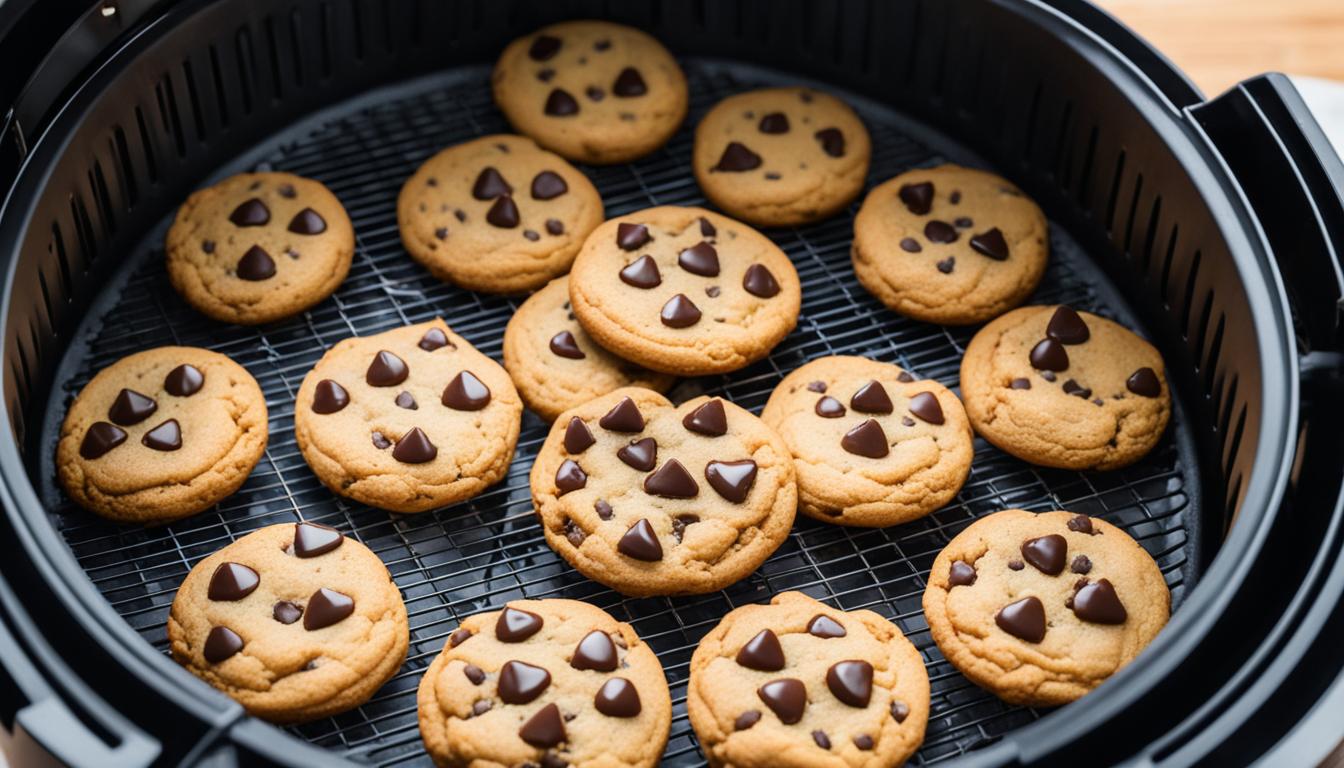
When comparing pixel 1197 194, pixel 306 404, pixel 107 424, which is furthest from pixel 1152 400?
pixel 107 424

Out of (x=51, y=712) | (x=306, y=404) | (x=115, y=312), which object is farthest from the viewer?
(x=115, y=312)

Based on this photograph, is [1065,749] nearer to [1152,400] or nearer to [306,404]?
[1152,400]

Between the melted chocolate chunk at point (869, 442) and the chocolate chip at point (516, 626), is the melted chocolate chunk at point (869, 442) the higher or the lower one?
the higher one

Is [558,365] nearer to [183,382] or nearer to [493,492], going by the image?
[493,492]

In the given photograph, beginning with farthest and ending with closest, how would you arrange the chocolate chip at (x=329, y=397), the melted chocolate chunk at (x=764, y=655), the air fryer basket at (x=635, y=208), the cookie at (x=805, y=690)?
the chocolate chip at (x=329, y=397), the air fryer basket at (x=635, y=208), the melted chocolate chunk at (x=764, y=655), the cookie at (x=805, y=690)

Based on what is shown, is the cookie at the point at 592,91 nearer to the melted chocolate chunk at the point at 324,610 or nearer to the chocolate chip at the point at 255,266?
the chocolate chip at the point at 255,266

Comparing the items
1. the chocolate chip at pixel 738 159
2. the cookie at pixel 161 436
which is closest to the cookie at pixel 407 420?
the cookie at pixel 161 436
